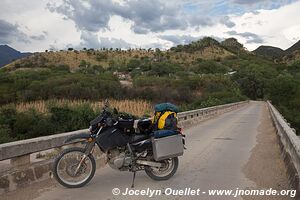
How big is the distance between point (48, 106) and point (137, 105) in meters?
5.40

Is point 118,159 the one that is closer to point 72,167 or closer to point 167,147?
point 72,167

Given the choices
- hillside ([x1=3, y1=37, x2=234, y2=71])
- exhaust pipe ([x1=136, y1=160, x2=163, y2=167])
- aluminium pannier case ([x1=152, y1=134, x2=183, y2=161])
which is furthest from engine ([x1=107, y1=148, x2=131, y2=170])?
hillside ([x1=3, y1=37, x2=234, y2=71])

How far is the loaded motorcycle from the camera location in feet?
23.7

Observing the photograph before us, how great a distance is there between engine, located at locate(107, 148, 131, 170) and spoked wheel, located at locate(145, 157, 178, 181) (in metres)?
0.57

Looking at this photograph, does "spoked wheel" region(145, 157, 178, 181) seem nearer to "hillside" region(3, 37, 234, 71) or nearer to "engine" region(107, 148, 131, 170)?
"engine" region(107, 148, 131, 170)

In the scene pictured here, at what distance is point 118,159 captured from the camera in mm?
7328

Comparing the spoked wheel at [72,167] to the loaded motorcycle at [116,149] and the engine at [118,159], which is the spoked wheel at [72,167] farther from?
the engine at [118,159]

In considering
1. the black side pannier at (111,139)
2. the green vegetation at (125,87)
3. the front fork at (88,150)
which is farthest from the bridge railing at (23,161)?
the green vegetation at (125,87)

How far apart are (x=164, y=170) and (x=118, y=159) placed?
1.18 metres

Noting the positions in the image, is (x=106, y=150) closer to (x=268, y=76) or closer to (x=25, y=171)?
(x=25, y=171)

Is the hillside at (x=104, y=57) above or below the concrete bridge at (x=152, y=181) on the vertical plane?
above

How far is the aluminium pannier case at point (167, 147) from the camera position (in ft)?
24.8

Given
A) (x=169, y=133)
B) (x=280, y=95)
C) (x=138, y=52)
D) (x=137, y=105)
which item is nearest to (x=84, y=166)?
(x=169, y=133)

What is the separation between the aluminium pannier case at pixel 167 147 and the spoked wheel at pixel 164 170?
37 cm
